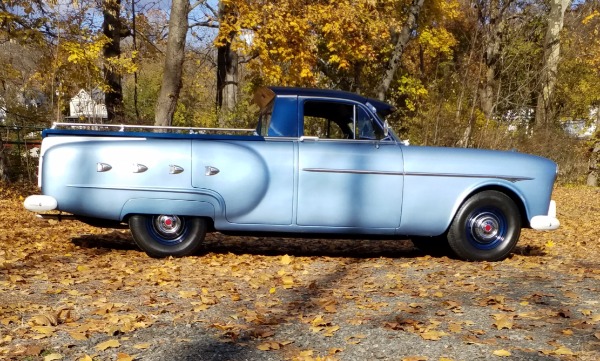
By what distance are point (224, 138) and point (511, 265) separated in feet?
10.7

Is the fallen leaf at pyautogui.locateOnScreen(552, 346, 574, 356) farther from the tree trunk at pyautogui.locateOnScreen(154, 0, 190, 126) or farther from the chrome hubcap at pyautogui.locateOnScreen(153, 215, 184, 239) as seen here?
the tree trunk at pyautogui.locateOnScreen(154, 0, 190, 126)

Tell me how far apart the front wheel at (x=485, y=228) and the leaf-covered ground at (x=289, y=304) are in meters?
0.20

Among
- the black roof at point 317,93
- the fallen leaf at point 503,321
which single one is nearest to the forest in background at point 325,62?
the black roof at point 317,93

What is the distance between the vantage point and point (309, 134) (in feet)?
25.2

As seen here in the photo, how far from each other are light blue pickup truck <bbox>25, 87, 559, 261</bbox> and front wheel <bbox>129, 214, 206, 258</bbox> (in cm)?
1

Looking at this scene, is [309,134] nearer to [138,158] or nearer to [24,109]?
[138,158]

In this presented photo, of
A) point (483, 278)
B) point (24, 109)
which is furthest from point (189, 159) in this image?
point (24, 109)

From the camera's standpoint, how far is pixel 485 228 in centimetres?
768

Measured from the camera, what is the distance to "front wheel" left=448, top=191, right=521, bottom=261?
24.9 feet

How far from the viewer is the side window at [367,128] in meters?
7.62

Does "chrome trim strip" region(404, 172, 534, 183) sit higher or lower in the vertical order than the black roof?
lower

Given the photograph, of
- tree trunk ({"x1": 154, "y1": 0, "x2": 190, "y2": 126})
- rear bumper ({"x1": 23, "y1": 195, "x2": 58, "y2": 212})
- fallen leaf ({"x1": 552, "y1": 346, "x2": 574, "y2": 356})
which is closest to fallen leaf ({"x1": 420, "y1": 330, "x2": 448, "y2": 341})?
fallen leaf ({"x1": 552, "y1": 346, "x2": 574, "y2": 356})

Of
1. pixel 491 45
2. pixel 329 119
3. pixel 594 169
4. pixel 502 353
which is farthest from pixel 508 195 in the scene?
pixel 594 169

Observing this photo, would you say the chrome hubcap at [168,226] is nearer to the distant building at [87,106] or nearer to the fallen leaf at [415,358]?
the fallen leaf at [415,358]
